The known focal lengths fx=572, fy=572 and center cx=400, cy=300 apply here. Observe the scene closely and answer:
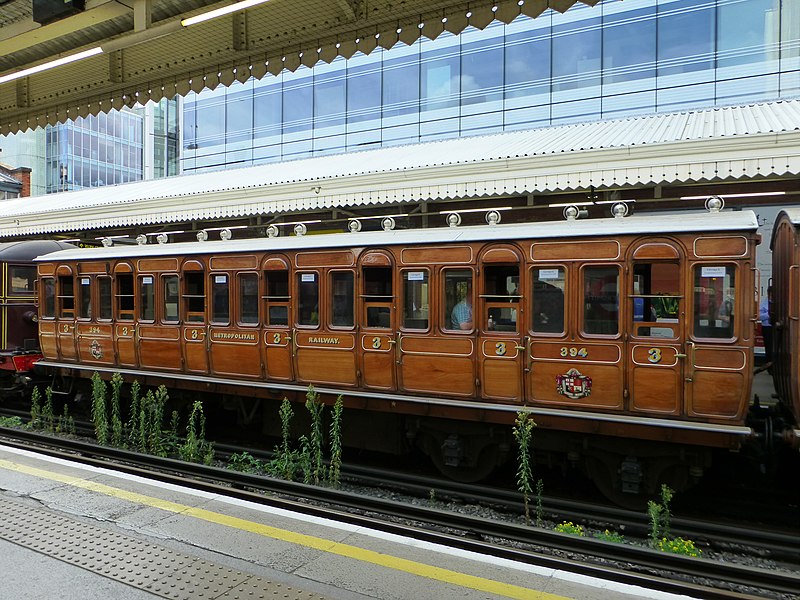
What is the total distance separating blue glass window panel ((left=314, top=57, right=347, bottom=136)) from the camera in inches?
894

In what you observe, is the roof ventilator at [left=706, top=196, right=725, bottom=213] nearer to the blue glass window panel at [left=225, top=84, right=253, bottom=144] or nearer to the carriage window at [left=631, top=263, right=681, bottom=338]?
the carriage window at [left=631, top=263, right=681, bottom=338]

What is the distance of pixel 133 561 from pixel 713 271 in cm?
586

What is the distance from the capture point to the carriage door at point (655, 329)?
19.9 feet

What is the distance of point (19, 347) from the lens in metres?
11.7

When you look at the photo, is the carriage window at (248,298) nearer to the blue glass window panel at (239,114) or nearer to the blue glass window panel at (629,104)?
the blue glass window panel at (629,104)

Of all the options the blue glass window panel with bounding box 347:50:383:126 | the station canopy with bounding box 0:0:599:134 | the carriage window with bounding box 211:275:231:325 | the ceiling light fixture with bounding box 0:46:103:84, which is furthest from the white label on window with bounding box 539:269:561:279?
the blue glass window panel with bounding box 347:50:383:126

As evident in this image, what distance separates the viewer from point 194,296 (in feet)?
29.7

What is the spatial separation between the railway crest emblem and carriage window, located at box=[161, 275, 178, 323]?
242 inches

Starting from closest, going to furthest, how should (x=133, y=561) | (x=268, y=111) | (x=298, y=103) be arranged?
(x=133, y=561) → (x=298, y=103) → (x=268, y=111)

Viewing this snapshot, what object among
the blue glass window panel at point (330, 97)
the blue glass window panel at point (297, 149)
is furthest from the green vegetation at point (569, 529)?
the blue glass window panel at point (297, 149)

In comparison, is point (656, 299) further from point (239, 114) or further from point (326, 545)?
point (239, 114)

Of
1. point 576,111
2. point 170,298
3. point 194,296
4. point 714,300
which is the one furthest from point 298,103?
point 714,300

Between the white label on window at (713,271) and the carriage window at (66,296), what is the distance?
33.3ft

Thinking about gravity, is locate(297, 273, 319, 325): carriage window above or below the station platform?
above
